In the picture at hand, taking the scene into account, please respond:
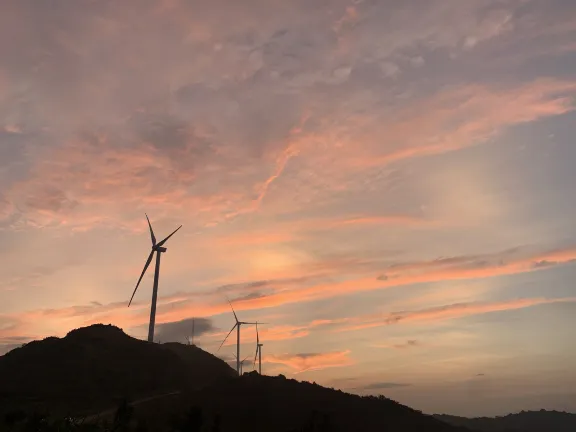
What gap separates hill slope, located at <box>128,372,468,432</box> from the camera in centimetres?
9325

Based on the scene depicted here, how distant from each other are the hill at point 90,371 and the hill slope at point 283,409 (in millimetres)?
15243

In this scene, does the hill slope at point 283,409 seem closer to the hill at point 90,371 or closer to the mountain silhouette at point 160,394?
the mountain silhouette at point 160,394

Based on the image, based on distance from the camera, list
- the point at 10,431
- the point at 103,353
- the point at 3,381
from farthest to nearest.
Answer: the point at 103,353 < the point at 3,381 < the point at 10,431

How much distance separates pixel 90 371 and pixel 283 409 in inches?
2038

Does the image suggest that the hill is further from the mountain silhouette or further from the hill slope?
the hill slope

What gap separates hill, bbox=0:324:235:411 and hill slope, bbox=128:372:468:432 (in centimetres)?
1524

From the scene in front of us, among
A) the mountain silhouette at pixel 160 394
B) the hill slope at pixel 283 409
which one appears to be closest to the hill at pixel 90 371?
the mountain silhouette at pixel 160 394

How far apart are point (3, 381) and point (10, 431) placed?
71.4 m

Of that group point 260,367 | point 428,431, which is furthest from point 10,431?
point 260,367

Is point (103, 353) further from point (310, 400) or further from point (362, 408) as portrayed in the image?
point (362, 408)

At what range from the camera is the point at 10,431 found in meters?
55.2

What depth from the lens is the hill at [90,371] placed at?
108312 mm

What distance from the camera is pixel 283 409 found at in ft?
343

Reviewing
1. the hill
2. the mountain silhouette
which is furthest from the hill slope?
the hill
